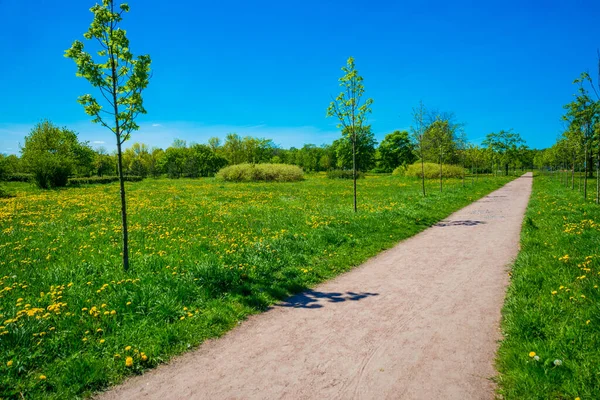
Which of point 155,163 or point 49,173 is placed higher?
point 155,163

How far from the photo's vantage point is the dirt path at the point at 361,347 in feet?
12.8

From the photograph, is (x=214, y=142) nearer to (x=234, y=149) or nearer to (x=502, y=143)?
(x=234, y=149)

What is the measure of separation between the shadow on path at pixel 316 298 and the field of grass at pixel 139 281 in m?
0.30

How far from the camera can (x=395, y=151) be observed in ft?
322

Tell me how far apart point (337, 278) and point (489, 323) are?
333 centimetres

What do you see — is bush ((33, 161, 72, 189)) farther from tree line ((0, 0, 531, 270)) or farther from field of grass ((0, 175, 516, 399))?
field of grass ((0, 175, 516, 399))

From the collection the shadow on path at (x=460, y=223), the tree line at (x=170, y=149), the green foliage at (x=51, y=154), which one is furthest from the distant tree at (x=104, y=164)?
the shadow on path at (x=460, y=223)

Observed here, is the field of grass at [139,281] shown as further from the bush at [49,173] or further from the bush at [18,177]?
the bush at [18,177]

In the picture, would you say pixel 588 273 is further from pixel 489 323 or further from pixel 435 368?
pixel 435 368

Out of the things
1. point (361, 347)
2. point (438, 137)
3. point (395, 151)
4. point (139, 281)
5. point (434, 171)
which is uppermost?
point (395, 151)

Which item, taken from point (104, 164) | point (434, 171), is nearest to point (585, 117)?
point (434, 171)

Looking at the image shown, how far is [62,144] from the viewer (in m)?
48.0

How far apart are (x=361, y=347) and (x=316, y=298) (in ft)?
6.42

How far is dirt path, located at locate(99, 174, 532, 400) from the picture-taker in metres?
3.90
